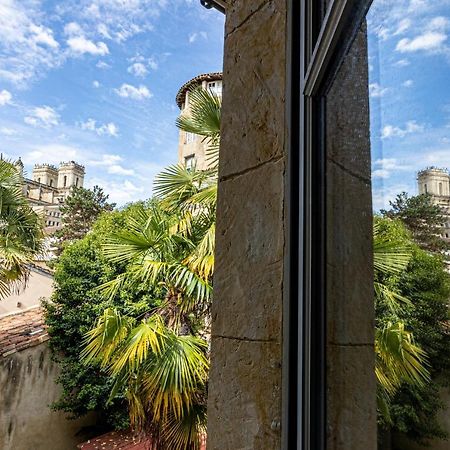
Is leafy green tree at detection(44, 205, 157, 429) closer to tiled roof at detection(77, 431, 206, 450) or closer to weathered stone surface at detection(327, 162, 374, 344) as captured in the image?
tiled roof at detection(77, 431, 206, 450)

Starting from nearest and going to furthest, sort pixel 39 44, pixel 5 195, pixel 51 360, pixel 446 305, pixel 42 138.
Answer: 1. pixel 446 305
2. pixel 5 195
3. pixel 51 360
4. pixel 39 44
5. pixel 42 138

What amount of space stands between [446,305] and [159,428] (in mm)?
3376

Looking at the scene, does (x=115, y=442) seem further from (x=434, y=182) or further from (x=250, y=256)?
(x=434, y=182)

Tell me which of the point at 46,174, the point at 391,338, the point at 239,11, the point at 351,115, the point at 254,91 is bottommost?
the point at 391,338

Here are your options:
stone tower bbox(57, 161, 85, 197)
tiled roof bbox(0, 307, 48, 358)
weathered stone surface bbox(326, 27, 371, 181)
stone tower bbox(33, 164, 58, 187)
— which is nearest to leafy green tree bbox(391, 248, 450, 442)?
weathered stone surface bbox(326, 27, 371, 181)

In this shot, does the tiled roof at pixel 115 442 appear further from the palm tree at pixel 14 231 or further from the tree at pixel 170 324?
the palm tree at pixel 14 231

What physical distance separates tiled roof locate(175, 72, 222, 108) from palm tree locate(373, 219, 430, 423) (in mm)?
8874

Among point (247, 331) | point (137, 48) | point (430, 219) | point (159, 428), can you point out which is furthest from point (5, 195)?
point (137, 48)

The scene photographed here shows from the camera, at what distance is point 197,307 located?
3.64m

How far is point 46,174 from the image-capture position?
88.1ft

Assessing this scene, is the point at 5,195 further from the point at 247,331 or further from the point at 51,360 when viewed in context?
the point at 247,331

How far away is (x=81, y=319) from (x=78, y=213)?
36.9 ft

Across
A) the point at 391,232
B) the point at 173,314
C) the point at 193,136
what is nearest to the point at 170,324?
the point at 173,314

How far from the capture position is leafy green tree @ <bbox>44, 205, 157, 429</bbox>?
209 inches
